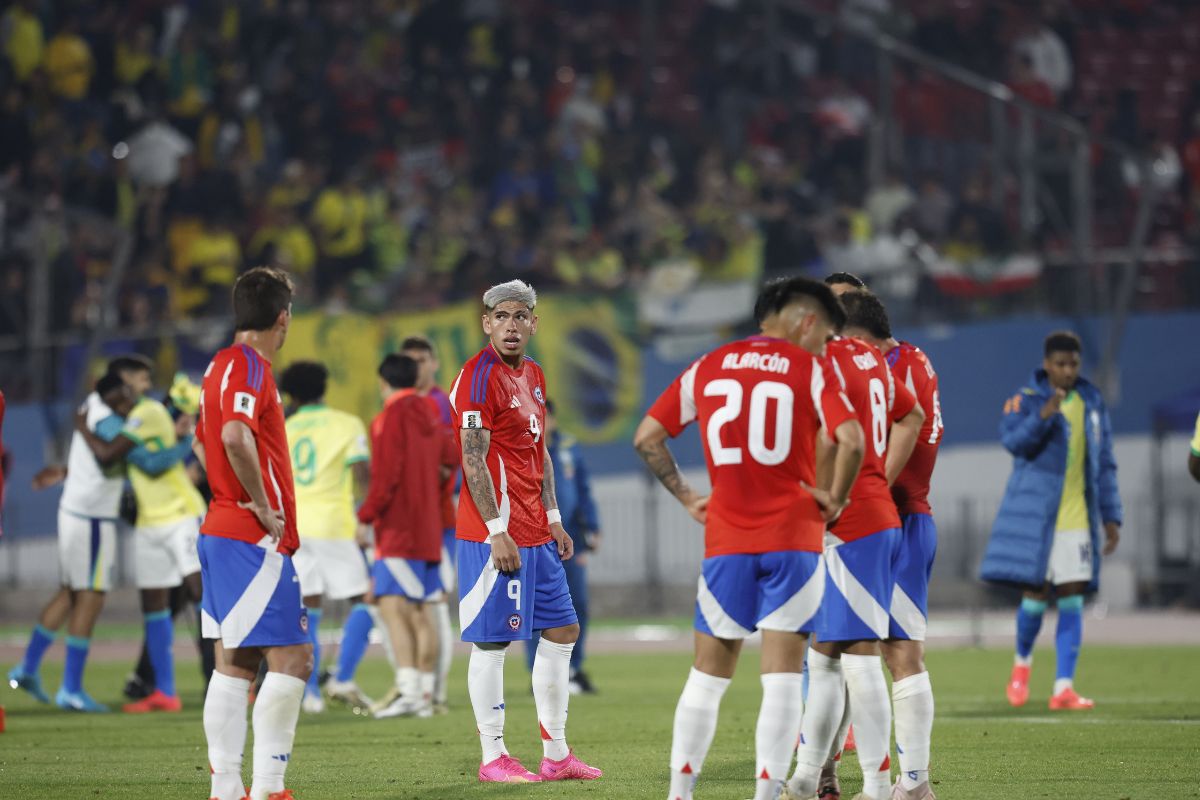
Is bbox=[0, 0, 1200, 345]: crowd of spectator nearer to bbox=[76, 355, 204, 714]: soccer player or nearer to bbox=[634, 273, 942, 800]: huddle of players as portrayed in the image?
bbox=[76, 355, 204, 714]: soccer player

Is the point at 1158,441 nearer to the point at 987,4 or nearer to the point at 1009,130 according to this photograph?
the point at 1009,130

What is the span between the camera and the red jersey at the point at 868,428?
7.36 meters

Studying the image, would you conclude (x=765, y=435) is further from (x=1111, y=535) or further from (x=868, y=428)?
(x=1111, y=535)

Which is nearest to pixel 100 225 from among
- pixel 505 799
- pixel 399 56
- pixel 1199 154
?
pixel 399 56

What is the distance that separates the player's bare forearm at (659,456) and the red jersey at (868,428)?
2.38 ft

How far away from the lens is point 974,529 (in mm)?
22516

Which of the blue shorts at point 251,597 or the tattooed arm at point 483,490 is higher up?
the tattooed arm at point 483,490

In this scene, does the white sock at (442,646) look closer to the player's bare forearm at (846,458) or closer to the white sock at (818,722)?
the white sock at (818,722)

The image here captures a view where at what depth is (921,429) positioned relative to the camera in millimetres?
8164

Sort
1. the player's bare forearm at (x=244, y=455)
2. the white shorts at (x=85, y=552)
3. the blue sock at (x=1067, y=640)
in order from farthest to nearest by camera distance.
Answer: the white shorts at (x=85, y=552) → the blue sock at (x=1067, y=640) → the player's bare forearm at (x=244, y=455)

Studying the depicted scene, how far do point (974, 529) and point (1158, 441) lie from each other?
2423mm

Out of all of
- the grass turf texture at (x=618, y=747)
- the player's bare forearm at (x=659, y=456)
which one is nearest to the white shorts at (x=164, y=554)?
the grass turf texture at (x=618, y=747)

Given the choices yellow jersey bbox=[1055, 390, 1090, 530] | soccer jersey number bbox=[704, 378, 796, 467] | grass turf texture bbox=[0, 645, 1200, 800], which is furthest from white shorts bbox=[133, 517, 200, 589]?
soccer jersey number bbox=[704, 378, 796, 467]

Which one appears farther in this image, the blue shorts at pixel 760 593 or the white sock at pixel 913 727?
the white sock at pixel 913 727
